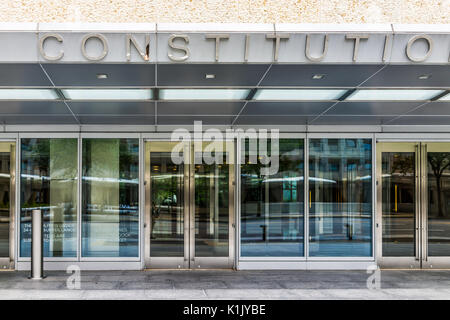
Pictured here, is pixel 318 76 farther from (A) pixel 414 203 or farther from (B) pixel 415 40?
(A) pixel 414 203

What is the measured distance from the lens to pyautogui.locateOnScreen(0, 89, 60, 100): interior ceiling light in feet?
22.3

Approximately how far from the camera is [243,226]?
9609 mm

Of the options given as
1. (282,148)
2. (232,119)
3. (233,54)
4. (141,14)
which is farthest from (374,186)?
(141,14)

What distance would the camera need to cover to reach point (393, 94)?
7160mm

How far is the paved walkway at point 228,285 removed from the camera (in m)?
7.29

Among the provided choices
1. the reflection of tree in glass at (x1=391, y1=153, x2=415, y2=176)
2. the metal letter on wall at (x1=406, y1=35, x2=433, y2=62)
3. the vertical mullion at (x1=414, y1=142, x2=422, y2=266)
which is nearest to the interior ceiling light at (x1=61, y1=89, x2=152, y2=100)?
the metal letter on wall at (x1=406, y1=35, x2=433, y2=62)

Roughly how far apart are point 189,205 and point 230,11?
4755 mm

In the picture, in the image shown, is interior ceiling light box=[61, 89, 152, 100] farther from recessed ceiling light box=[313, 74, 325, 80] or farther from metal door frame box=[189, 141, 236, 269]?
metal door frame box=[189, 141, 236, 269]

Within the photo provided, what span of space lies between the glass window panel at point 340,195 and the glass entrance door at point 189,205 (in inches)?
73.3

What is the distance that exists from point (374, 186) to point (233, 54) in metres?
5.55

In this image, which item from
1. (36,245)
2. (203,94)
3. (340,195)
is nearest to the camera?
(203,94)

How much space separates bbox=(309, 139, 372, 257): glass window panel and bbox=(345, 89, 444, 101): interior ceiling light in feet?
8.06

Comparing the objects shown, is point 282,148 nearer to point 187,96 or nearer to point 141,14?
point 187,96

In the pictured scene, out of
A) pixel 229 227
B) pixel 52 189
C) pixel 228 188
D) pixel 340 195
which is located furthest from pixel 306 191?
pixel 52 189
